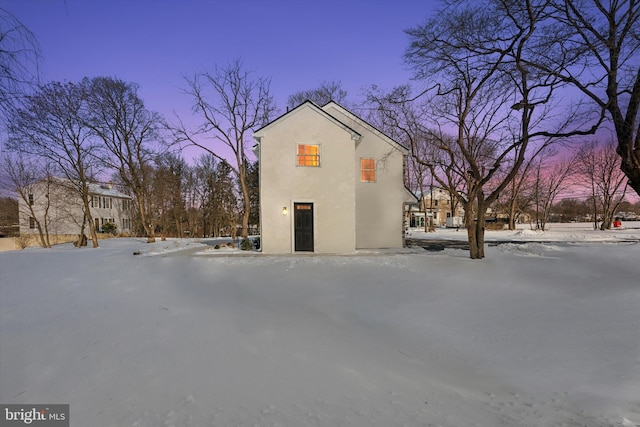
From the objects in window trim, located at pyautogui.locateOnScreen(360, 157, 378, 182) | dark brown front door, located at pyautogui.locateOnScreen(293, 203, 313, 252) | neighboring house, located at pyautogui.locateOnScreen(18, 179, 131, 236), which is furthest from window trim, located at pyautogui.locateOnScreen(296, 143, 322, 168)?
neighboring house, located at pyautogui.locateOnScreen(18, 179, 131, 236)

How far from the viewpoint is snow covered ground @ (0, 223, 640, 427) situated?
2982mm

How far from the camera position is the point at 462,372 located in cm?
383

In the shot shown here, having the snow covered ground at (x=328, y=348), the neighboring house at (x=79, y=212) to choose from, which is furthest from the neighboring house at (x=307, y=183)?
the neighboring house at (x=79, y=212)

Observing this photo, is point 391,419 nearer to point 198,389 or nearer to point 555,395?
point 555,395

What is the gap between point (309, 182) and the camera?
1370 cm

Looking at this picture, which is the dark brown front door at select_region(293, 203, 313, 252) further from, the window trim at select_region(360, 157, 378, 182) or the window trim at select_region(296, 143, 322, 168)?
the window trim at select_region(360, 157, 378, 182)

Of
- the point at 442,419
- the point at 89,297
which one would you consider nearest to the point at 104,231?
the point at 89,297

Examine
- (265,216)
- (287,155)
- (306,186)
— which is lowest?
(265,216)

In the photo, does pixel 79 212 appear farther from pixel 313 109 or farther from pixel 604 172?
pixel 604 172

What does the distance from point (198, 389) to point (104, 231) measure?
40.3 meters

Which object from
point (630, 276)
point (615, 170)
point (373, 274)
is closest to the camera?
point (630, 276)

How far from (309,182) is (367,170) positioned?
4455mm

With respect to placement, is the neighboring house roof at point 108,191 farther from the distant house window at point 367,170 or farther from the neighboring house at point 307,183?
the distant house window at point 367,170

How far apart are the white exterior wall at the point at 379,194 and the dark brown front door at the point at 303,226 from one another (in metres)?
3.74
